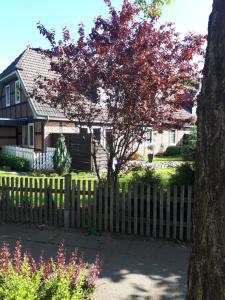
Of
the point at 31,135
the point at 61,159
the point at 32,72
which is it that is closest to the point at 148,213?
the point at 61,159

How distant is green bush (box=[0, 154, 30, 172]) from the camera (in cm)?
1658

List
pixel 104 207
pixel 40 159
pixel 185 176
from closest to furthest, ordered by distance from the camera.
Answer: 1. pixel 104 207
2. pixel 185 176
3. pixel 40 159

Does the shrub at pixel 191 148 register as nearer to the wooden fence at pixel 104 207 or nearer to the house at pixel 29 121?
the wooden fence at pixel 104 207

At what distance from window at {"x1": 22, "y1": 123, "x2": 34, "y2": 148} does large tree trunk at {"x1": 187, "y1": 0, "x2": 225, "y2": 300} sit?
58.1ft

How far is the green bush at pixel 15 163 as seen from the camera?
16578 mm

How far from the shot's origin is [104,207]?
21.3ft

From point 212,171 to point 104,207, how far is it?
4322 millimetres

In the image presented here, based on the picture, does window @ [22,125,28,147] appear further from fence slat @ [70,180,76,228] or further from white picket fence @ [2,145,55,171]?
fence slat @ [70,180,76,228]

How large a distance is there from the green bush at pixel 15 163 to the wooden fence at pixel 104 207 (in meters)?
9.47

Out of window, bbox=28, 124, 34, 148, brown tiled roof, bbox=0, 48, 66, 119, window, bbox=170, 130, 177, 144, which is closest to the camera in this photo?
brown tiled roof, bbox=0, 48, 66, 119

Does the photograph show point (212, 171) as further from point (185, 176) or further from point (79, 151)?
point (79, 151)

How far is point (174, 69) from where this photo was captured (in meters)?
6.85

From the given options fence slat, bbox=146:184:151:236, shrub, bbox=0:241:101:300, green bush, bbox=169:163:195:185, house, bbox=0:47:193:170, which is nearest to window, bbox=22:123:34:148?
house, bbox=0:47:193:170

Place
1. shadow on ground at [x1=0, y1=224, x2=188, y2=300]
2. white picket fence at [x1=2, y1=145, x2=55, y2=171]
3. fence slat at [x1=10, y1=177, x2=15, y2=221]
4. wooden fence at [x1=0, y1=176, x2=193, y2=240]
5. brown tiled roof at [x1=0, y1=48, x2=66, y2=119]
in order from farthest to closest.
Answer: brown tiled roof at [x1=0, y1=48, x2=66, y2=119] < white picket fence at [x1=2, y1=145, x2=55, y2=171] < fence slat at [x1=10, y1=177, x2=15, y2=221] < wooden fence at [x1=0, y1=176, x2=193, y2=240] < shadow on ground at [x1=0, y1=224, x2=188, y2=300]
